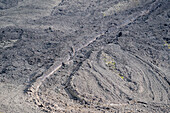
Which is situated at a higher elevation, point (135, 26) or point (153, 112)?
point (135, 26)

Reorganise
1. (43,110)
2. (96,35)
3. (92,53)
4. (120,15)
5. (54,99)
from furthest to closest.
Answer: (120,15) → (96,35) → (92,53) → (54,99) → (43,110)

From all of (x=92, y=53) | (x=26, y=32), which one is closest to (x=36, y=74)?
(x=92, y=53)

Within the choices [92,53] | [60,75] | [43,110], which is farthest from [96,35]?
[43,110]

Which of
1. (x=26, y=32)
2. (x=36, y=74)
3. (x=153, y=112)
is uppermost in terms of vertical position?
(x=26, y=32)

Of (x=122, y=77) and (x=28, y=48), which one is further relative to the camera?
(x=28, y=48)

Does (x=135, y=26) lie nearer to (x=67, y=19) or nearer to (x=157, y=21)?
(x=157, y=21)

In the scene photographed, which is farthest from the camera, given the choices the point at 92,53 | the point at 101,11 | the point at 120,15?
the point at 101,11
